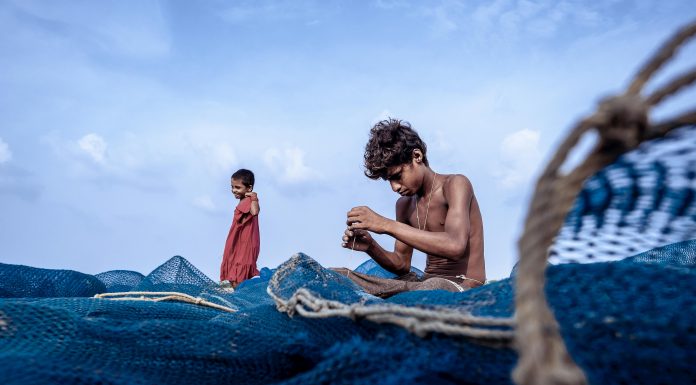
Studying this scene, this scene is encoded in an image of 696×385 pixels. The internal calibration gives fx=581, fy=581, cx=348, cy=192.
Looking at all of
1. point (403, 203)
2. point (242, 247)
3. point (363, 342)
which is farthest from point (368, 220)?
point (242, 247)

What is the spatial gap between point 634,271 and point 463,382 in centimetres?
41

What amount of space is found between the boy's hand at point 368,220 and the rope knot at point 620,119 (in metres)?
2.17

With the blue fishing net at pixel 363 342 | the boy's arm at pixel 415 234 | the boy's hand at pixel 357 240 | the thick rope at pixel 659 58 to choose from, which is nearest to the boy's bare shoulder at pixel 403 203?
the boy's hand at pixel 357 240

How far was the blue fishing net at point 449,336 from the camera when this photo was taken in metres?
0.89

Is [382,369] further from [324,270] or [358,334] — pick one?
[324,270]

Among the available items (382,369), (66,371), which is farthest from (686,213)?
(66,371)

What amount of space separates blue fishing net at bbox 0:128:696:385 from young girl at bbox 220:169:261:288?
512 cm

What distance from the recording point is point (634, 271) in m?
1.14

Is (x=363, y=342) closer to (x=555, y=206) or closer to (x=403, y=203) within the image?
(x=555, y=206)

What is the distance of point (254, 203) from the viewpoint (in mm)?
6941

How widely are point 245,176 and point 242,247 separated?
3.01ft

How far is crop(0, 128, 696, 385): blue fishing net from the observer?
2.93 ft

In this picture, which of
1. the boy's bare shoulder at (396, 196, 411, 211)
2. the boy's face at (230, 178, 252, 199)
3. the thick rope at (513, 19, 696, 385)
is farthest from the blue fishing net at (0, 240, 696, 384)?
the boy's face at (230, 178, 252, 199)

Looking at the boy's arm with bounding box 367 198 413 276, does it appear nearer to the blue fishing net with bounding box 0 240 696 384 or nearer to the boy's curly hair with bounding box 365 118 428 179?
the boy's curly hair with bounding box 365 118 428 179
